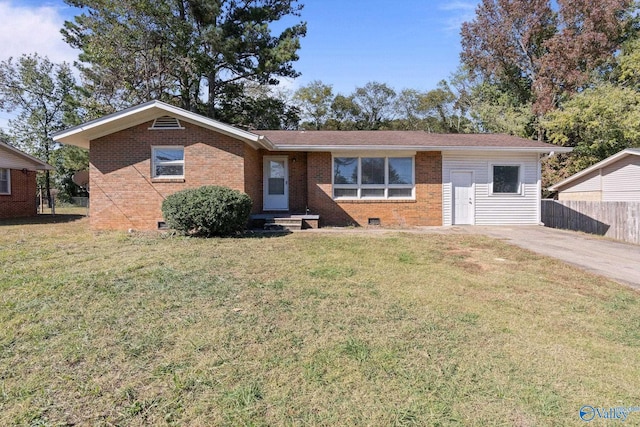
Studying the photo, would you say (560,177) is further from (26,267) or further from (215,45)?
(26,267)

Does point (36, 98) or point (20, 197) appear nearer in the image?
point (20, 197)

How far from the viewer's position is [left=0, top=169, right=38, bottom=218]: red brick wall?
17.3 m

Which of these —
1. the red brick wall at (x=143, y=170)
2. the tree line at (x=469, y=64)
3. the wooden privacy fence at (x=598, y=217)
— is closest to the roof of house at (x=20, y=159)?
the tree line at (x=469, y=64)

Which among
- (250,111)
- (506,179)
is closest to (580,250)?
(506,179)

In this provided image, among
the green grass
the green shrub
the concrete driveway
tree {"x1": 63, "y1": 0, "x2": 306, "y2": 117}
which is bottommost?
the green grass

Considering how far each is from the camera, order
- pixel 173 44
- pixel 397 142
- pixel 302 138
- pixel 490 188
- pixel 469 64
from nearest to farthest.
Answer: pixel 397 142, pixel 490 188, pixel 302 138, pixel 173 44, pixel 469 64

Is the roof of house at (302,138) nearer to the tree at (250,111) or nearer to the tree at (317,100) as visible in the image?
the tree at (250,111)

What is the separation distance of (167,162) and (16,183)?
12.0m

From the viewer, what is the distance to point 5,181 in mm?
17391

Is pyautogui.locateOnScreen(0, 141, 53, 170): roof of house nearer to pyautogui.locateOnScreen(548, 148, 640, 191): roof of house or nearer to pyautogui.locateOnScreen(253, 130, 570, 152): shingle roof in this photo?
pyautogui.locateOnScreen(253, 130, 570, 152): shingle roof

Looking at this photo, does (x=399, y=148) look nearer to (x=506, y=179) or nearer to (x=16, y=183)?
(x=506, y=179)

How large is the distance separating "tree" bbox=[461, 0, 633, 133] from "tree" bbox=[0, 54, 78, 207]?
3424cm

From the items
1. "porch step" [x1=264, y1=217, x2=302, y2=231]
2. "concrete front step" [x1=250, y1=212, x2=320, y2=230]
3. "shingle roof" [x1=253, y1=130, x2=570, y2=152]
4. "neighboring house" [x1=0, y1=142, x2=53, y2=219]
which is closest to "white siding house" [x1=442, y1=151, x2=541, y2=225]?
"shingle roof" [x1=253, y1=130, x2=570, y2=152]

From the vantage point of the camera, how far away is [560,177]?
2272cm
